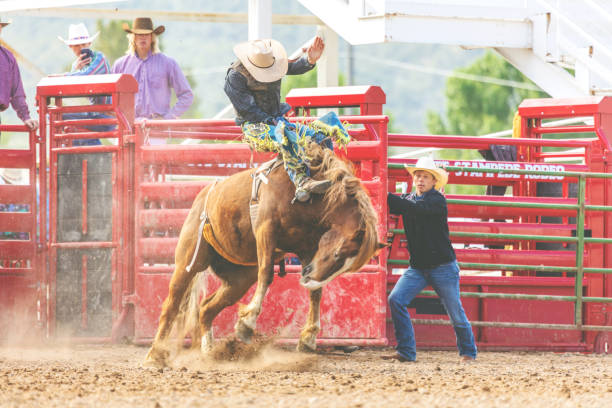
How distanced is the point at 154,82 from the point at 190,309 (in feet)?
10.3

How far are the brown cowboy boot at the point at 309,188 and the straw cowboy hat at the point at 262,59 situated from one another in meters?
0.93

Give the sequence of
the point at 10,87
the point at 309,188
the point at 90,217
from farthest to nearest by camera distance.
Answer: the point at 10,87 < the point at 90,217 < the point at 309,188

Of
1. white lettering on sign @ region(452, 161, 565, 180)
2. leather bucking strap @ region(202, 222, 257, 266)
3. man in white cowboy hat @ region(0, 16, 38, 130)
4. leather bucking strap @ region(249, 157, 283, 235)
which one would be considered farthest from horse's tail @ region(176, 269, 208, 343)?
man in white cowboy hat @ region(0, 16, 38, 130)

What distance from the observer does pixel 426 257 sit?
285 inches

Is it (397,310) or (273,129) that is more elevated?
(273,129)

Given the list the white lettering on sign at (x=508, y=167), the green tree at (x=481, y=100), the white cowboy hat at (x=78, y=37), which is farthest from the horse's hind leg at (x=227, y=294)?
the green tree at (x=481, y=100)

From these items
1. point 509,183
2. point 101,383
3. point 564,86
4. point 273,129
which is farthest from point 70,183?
point 564,86

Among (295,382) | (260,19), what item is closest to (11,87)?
(260,19)

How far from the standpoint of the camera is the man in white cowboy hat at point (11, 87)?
29.4ft

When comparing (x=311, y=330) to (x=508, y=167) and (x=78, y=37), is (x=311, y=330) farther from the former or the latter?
(x=78, y=37)

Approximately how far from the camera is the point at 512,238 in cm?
811

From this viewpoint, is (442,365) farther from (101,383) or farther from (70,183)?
(70,183)

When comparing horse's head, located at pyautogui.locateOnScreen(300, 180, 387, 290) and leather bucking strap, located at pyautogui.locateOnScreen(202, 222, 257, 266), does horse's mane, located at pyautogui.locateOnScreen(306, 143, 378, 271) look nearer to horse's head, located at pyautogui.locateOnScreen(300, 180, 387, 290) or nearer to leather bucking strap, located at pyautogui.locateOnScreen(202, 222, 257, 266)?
horse's head, located at pyautogui.locateOnScreen(300, 180, 387, 290)

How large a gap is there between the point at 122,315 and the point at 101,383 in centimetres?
277
